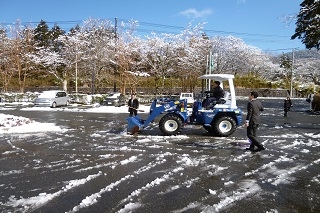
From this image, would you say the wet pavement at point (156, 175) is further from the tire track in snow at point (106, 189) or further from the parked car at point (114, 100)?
the parked car at point (114, 100)

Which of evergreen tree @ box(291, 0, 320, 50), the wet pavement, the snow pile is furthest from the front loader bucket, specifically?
evergreen tree @ box(291, 0, 320, 50)

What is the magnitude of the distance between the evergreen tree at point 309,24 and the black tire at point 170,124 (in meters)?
13.0

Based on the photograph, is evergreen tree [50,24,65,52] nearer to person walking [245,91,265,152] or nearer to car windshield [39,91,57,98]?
car windshield [39,91,57,98]

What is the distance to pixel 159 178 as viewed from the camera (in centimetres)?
541

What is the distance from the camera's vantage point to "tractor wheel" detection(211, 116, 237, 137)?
1019cm

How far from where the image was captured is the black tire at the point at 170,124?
33.1ft

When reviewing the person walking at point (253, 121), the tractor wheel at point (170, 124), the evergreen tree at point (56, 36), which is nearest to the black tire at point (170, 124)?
the tractor wheel at point (170, 124)

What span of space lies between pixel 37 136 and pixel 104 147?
3233 millimetres

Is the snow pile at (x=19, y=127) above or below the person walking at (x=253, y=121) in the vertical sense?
below

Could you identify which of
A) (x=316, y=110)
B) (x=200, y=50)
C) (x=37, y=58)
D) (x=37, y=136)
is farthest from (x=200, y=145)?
(x=37, y=58)

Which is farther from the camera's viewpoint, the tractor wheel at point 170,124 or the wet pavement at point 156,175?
the tractor wheel at point 170,124

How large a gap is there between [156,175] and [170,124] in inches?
182

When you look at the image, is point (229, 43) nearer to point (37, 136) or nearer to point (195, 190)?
point (37, 136)

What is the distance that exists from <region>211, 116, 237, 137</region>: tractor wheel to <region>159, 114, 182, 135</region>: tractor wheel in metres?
Result: 1.25
